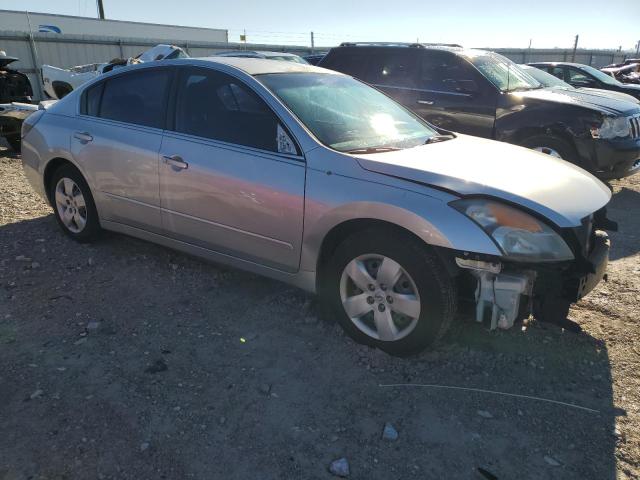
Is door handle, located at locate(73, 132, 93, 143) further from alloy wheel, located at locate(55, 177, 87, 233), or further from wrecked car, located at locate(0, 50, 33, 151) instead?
wrecked car, located at locate(0, 50, 33, 151)

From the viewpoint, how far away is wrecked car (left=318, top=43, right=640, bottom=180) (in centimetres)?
650

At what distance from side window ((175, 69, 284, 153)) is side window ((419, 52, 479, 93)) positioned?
Result: 14.4ft

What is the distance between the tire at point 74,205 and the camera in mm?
4613

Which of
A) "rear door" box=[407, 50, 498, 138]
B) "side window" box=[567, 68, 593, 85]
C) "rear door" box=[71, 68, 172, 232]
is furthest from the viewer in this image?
"side window" box=[567, 68, 593, 85]

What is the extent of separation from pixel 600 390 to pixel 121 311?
3.03 meters

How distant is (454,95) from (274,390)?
18.3 feet

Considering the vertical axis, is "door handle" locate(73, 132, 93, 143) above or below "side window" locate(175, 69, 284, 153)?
below

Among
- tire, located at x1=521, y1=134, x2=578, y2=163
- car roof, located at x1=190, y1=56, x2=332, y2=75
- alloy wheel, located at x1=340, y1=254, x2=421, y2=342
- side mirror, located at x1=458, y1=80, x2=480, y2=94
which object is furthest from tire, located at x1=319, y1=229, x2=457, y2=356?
side mirror, located at x1=458, y1=80, x2=480, y2=94

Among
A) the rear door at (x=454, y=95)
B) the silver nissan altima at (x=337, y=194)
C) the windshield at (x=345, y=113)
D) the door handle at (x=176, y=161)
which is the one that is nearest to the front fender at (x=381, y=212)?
the silver nissan altima at (x=337, y=194)

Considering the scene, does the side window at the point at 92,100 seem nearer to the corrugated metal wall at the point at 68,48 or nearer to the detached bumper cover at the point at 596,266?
the detached bumper cover at the point at 596,266

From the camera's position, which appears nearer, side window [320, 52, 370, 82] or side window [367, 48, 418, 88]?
side window [367, 48, 418, 88]

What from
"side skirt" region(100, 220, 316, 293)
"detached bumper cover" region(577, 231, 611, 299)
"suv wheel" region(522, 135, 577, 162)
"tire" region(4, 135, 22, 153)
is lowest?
"tire" region(4, 135, 22, 153)

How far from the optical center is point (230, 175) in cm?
349

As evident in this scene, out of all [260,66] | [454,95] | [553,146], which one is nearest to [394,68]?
[454,95]
